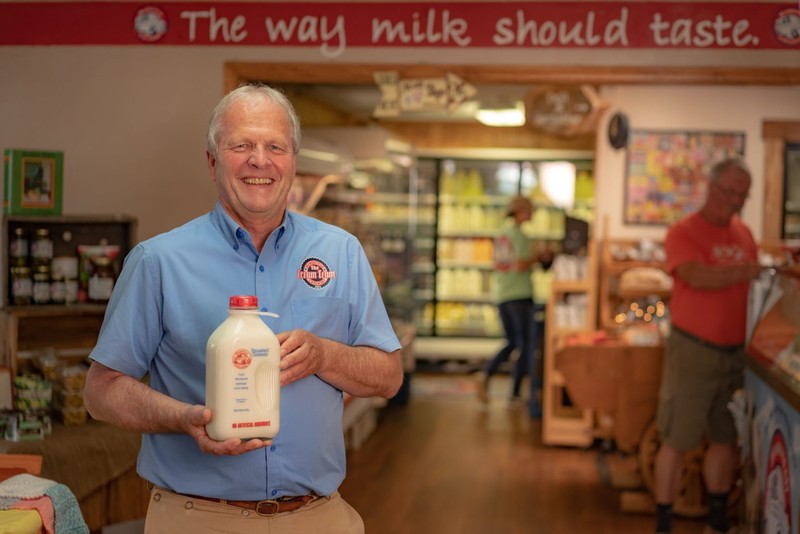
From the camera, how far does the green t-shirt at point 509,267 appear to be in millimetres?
8695

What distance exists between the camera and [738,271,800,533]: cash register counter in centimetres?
375

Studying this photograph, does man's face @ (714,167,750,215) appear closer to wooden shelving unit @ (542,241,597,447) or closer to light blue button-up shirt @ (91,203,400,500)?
wooden shelving unit @ (542,241,597,447)

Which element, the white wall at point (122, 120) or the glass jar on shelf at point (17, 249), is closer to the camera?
the glass jar on shelf at point (17, 249)

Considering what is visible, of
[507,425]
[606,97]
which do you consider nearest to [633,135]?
[606,97]

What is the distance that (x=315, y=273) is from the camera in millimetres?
2342

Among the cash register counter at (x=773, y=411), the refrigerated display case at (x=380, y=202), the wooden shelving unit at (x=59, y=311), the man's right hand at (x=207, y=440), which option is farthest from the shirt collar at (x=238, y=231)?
the refrigerated display case at (x=380, y=202)

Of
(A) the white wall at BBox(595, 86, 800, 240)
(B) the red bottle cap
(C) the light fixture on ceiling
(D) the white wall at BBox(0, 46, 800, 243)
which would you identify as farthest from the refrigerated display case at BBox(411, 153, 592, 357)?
(B) the red bottle cap

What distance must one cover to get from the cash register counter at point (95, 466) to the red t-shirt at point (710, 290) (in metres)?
2.60

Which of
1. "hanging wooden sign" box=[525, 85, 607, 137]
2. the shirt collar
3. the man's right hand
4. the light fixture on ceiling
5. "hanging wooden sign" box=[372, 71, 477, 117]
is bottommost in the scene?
the man's right hand

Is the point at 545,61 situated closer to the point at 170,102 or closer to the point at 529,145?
the point at 170,102

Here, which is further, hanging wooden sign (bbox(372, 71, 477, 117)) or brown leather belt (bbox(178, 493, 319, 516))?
hanging wooden sign (bbox(372, 71, 477, 117))

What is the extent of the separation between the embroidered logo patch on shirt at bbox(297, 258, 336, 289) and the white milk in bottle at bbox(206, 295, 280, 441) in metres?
0.27

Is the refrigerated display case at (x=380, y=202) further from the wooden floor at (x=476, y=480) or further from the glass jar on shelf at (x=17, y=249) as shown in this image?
the glass jar on shelf at (x=17, y=249)

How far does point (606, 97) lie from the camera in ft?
25.2
